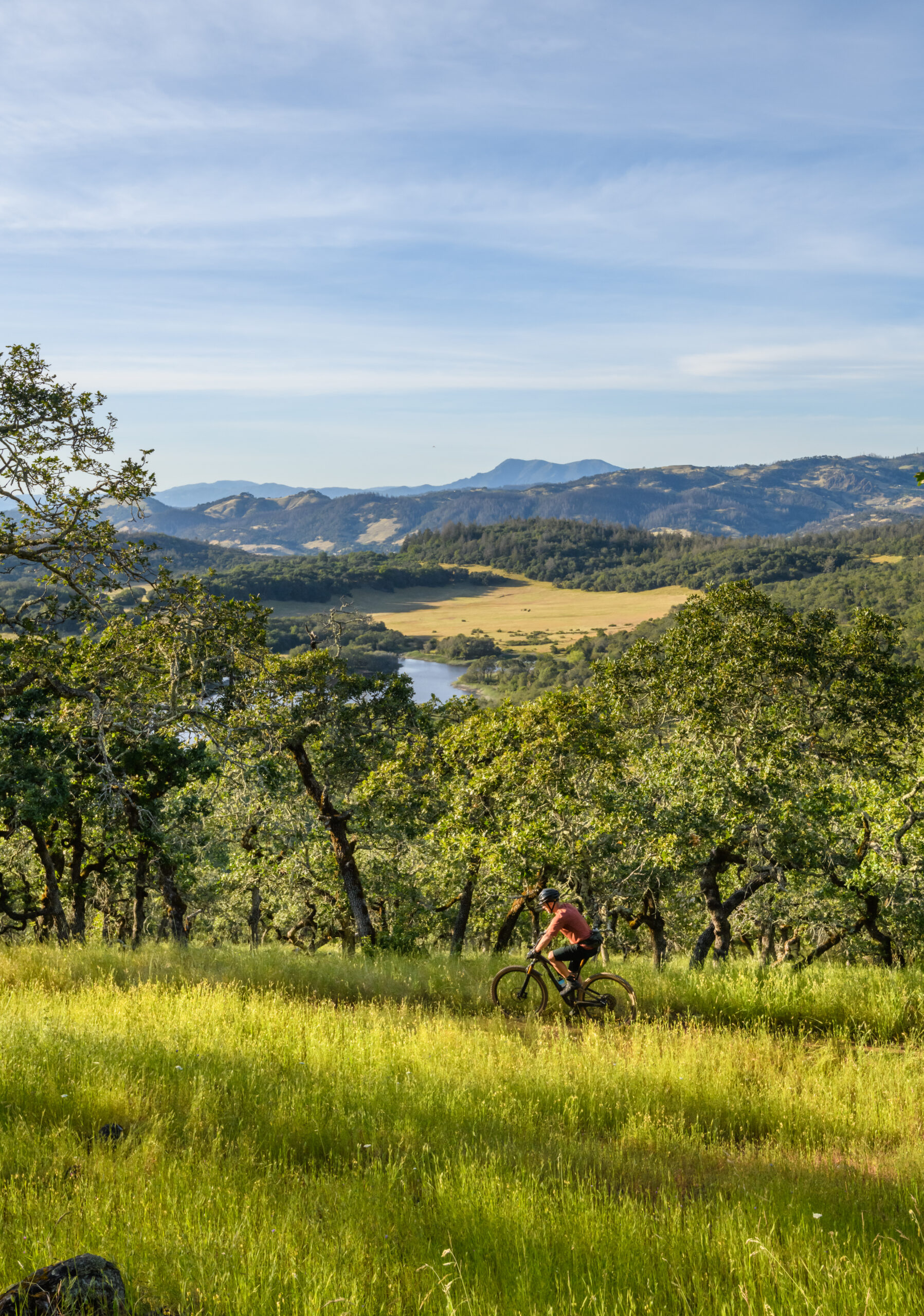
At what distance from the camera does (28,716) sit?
1420cm

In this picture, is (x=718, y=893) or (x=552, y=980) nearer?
(x=552, y=980)

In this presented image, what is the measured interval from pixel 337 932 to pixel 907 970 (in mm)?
21074

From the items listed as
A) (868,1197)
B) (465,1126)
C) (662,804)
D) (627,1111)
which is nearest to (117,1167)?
(465,1126)

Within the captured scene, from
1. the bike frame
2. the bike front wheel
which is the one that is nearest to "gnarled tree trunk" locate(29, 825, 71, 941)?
the bike front wheel

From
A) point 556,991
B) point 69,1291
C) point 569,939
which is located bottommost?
point 556,991

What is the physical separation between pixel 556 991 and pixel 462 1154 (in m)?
5.61

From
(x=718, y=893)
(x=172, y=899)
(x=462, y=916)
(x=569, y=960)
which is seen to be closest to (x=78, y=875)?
(x=172, y=899)

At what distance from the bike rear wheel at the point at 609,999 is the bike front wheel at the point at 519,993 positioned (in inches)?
23.1

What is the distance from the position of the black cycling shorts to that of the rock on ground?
6457 millimetres

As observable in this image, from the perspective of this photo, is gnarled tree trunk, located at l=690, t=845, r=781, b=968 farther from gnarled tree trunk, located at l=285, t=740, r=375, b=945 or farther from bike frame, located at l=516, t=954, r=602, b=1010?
bike frame, located at l=516, t=954, r=602, b=1010

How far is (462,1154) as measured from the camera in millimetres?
4980

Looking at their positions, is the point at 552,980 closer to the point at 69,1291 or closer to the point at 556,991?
the point at 556,991

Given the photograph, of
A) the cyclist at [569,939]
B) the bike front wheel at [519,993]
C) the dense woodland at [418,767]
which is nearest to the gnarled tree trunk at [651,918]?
the dense woodland at [418,767]

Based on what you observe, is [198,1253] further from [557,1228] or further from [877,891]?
[877,891]
